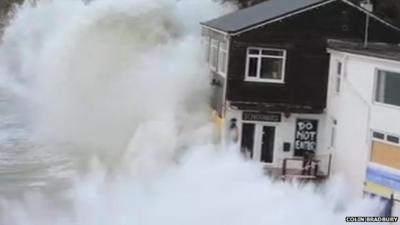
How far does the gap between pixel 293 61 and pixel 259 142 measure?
3060mm

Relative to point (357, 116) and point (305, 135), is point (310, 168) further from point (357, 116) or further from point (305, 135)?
point (357, 116)

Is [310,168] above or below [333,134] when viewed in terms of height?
below

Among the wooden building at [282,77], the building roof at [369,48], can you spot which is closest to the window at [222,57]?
the wooden building at [282,77]

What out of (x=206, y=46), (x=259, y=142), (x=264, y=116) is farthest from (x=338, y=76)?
(x=206, y=46)

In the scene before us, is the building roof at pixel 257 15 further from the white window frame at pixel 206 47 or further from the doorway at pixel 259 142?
the doorway at pixel 259 142

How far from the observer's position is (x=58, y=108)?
1892 inches

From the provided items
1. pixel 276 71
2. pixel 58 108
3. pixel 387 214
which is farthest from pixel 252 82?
pixel 58 108

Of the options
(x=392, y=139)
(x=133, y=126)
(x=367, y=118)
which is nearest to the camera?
(x=392, y=139)

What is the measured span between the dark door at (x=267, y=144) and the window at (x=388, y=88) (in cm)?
515

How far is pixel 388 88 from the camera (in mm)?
26797

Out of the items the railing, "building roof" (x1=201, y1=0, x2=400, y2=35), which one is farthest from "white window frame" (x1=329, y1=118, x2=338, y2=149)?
"building roof" (x1=201, y1=0, x2=400, y2=35)

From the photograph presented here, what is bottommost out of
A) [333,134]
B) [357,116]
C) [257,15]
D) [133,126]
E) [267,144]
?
[133,126]

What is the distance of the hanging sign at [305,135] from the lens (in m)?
31.2

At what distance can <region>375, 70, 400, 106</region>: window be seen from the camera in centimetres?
2633
